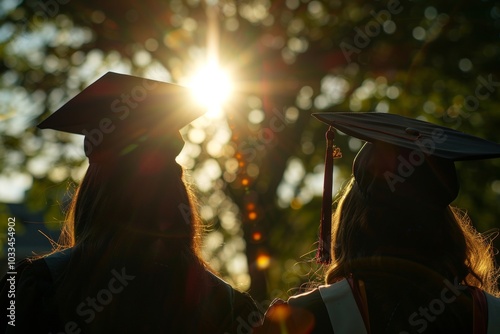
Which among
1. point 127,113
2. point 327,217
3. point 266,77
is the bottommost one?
point 327,217

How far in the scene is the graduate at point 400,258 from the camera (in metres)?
2.31

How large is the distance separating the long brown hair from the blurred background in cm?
657

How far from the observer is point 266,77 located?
376 inches

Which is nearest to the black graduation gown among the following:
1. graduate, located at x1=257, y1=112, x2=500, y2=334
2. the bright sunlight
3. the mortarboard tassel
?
graduate, located at x1=257, y1=112, x2=500, y2=334

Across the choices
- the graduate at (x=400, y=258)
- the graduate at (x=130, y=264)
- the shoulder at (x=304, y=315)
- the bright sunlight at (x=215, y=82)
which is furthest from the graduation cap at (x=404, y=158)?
the bright sunlight at (x=215, y=82)

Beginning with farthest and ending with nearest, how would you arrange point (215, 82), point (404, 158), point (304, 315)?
point (215, 82) < point (404, 158) < point (304, 315)

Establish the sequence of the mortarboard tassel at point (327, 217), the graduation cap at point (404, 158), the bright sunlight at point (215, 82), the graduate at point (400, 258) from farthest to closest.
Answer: the bright sunlight at point (215, 82), the mortarboard tassel at point (327, 217), the graduation cap at point (404, 158), the graduate at point (400, 258)

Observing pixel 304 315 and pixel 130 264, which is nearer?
pixel 304 315

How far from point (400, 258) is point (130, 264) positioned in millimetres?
975

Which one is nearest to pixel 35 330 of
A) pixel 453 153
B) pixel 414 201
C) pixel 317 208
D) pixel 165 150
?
pixel 165 150

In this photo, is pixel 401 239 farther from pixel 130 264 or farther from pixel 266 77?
pixel 266 77

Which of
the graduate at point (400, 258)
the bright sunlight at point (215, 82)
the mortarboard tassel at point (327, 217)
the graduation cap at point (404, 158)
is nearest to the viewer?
the graduate at point (400, 258)

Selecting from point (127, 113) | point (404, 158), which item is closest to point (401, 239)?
point (404, 158)

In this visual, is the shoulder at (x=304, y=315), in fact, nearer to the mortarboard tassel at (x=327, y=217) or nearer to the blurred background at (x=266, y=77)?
the mortarboard tassel at (x=327, y=217)
